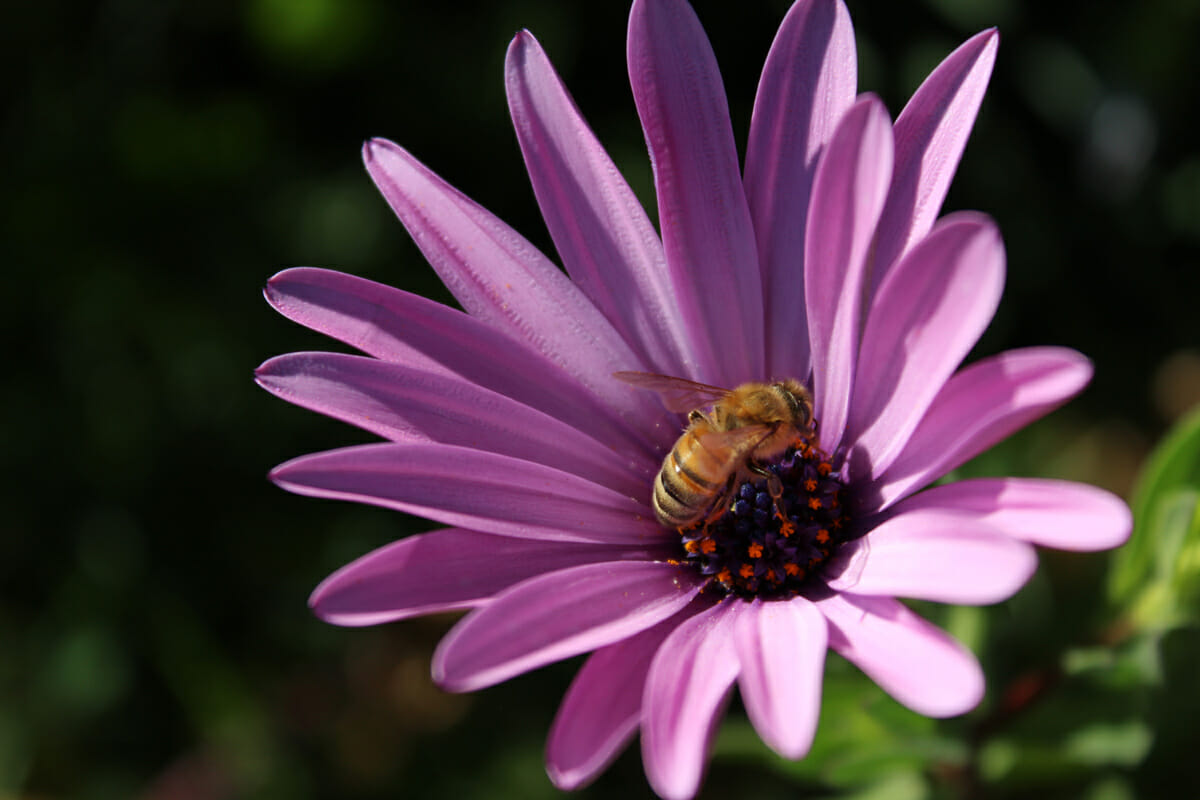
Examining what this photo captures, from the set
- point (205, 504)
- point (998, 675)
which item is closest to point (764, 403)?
point (998, 675)

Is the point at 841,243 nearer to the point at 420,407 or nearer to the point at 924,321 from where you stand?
the point at 924,321

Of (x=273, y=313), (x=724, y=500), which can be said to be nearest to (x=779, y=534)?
(x=724, y=500)

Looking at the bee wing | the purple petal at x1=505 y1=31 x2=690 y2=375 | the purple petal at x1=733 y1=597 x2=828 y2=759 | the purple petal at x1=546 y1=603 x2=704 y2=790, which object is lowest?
the purple petal at x1=546 y1=603 x2=704 y2=790

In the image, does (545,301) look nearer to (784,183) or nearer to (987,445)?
(784,183)

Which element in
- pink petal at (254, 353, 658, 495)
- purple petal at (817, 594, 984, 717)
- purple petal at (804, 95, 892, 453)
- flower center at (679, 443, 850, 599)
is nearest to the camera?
purple petal at (817, 594, 984, 717)

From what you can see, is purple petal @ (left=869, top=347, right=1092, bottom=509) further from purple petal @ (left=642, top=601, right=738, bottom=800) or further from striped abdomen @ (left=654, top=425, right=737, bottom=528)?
purple petal @ (left=642, top=601, right=738, bottom=800)

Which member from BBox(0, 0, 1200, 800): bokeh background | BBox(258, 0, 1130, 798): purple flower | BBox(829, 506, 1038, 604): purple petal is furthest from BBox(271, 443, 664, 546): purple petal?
BBox(0, 0, 1200, 800): bokeh background

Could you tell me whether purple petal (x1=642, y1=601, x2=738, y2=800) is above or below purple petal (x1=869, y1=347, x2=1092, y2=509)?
below
